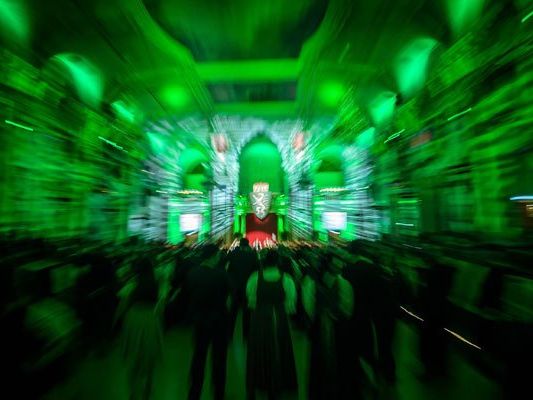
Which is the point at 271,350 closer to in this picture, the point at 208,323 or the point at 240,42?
the point at 208,323

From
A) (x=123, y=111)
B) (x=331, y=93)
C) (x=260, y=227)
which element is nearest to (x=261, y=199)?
(x=260, y=227)

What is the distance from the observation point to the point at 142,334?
1.99m

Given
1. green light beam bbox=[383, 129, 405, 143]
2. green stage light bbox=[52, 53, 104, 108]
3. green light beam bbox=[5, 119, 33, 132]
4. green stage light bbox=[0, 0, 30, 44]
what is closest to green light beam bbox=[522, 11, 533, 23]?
green light beam bbox=[383, 129, 405, 143]

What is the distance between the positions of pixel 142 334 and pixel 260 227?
35.8ft

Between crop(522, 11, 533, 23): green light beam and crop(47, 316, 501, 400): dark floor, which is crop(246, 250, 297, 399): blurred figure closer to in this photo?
crop(47, 316, 501, 400): dark floor

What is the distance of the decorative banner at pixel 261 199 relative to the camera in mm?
11719

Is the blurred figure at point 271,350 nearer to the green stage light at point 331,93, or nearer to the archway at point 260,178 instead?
the green stage light at point 331,93

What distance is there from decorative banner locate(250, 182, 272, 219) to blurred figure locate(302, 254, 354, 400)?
31.1ft

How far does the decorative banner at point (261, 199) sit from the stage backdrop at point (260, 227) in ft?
3.29

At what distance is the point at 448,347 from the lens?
8.23 feet

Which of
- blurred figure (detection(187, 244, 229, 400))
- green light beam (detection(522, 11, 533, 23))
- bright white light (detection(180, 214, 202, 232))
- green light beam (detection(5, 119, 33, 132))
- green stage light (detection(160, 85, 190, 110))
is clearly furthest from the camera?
bright white light (detection(180, 214, 202, 232))

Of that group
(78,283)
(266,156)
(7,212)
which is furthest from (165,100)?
(266,156)

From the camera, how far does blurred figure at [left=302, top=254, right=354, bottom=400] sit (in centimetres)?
193

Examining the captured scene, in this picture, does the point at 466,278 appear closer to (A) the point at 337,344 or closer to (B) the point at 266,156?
(A) the point at 337,344
